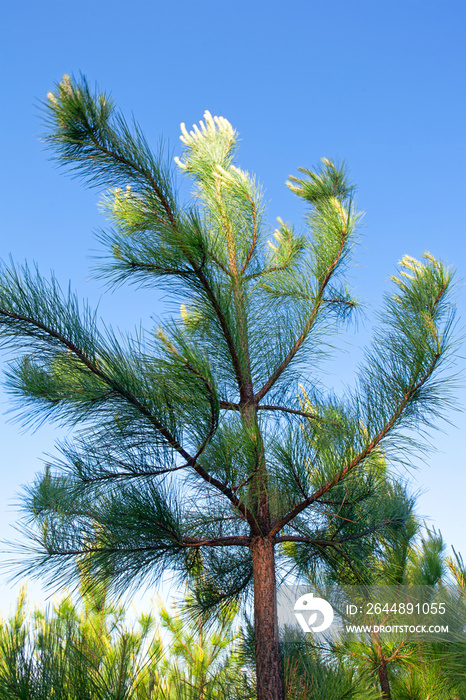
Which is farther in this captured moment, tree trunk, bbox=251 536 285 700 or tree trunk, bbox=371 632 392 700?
tree trunk, bbox=371 632 392 700

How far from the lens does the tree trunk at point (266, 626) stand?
228 centimetres

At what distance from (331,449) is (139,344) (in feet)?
2.91

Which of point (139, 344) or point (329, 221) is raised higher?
point (329, 221)

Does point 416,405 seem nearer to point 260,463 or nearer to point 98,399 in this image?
point 260,463

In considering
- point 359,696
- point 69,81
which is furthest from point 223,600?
point 69,81

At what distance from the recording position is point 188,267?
236 centimetres

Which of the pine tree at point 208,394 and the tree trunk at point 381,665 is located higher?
the pine tree at point 208,394

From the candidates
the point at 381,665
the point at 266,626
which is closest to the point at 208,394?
the point at 266,626

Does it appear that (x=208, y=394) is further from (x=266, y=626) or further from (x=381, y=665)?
(x=381, y=665)

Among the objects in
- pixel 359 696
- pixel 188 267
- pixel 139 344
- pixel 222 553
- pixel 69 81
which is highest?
pixel 69 81

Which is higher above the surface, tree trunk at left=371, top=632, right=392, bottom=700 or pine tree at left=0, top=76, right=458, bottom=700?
pine tree at left=0, top=76, right=458, bottom=700

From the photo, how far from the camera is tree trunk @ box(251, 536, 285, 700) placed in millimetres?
2284

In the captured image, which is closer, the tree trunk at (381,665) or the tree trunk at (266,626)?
the tree trunk at (266,626)

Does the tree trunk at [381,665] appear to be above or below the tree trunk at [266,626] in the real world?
below
